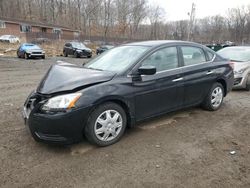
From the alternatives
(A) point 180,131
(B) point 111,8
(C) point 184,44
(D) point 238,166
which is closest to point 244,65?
(C) point 184,44

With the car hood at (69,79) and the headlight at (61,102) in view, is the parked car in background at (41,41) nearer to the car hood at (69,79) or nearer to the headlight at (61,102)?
the car hood at (69,79)

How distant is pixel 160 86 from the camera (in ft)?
13.3

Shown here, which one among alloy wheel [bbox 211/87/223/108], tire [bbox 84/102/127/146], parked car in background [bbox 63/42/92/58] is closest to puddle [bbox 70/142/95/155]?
tire [bbox 84/102/127/146]

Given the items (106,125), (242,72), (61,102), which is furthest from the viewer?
(242,72)

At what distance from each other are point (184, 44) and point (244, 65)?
382 cm

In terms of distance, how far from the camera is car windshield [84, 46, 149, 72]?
12.9 feet

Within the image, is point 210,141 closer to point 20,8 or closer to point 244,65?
point 244,65

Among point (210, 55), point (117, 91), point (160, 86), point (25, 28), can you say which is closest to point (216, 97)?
point (210, 55)

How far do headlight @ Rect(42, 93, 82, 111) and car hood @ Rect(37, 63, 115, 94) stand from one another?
12 cm

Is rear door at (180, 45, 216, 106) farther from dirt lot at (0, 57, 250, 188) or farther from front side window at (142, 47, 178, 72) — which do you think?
dirt lot at (0, 57, 250, 188)

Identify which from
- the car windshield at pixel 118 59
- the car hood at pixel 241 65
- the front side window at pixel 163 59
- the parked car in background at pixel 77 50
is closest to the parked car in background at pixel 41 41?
the parked car in background at pixel 77 50

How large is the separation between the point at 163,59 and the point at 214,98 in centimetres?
178

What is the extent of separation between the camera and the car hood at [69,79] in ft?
10.9

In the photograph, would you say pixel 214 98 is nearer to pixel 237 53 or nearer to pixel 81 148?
pixel 81 148
